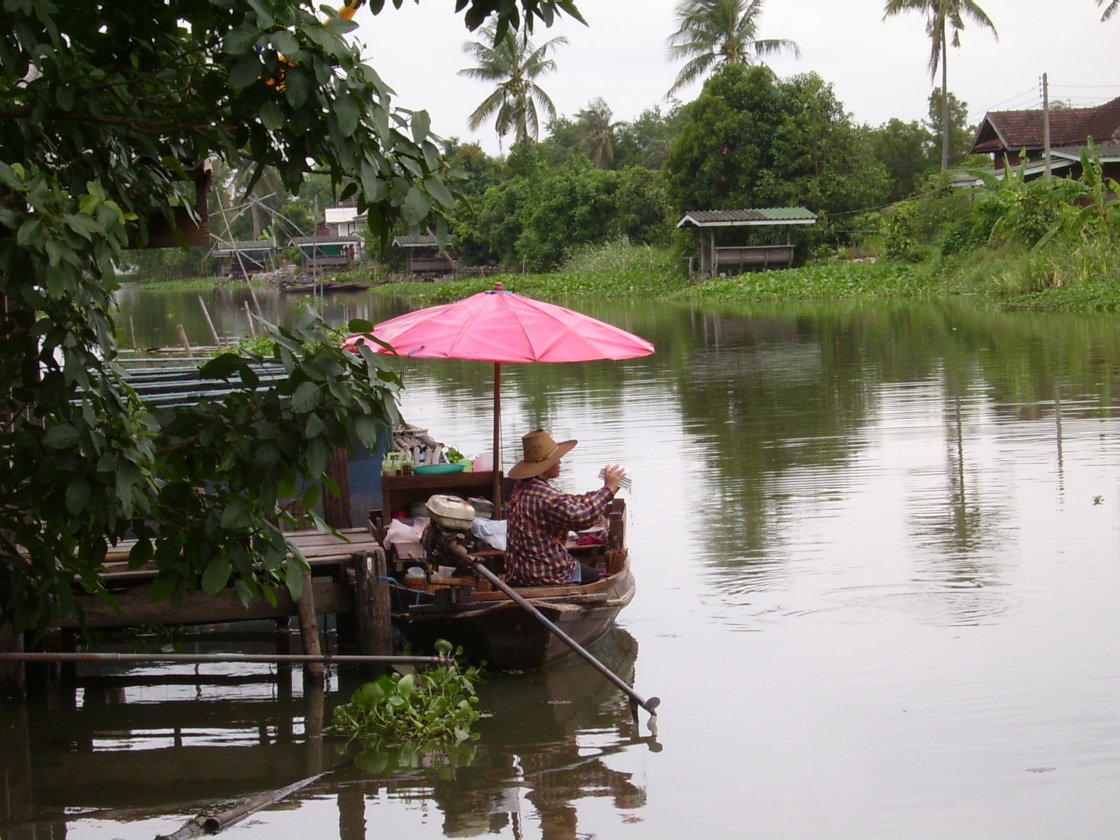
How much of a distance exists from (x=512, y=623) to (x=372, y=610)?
0.80 metres

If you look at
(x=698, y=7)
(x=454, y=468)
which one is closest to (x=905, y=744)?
(x=454, y=468)

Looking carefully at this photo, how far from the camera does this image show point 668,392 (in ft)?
63.8

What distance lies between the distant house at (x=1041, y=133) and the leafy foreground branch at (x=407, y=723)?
4083 cm

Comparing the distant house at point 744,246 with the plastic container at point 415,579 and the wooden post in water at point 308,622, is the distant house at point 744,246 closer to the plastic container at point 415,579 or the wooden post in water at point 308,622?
the plastic container at point 415,579

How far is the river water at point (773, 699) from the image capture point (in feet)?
18.2

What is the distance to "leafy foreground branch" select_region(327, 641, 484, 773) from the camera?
246 inches

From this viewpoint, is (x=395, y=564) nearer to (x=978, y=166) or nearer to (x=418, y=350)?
(x=418, y=350)

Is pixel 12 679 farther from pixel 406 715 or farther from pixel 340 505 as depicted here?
pixel 406 715

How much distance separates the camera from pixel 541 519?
7.31 metres

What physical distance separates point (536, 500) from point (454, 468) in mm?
1769

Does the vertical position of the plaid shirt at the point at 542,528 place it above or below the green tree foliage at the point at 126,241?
below

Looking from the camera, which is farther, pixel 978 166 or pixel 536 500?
pixel 978 166

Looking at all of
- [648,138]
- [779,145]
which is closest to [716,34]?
[779,145]

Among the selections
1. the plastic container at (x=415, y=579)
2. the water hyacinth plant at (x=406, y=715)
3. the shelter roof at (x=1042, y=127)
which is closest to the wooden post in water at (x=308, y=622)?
the water hyacinth plant at (x=406, y=715)
